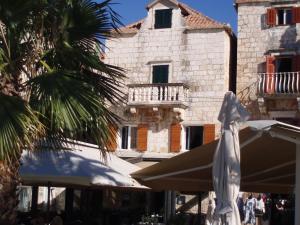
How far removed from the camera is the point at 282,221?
55.5 feet

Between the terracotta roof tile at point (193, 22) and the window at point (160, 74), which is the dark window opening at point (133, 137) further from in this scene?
the terracotta roof tile at point (193, 22)

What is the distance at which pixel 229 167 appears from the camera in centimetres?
834

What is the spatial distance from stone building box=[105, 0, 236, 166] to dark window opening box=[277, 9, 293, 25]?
7.26 feet

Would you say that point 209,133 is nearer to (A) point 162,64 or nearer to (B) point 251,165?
(A) point 162,64

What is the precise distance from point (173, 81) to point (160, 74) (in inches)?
30.7

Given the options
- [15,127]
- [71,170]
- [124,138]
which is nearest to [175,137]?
[124,138]

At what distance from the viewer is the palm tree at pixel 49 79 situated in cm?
816

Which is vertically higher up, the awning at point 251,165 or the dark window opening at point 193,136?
the dark window opening at point 193,136

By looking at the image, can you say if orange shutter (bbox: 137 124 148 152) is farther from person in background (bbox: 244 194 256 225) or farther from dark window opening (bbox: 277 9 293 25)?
dark window opening (bbox: 277 9 293 25)

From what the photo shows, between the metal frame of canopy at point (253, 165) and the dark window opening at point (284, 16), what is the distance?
43.7ft

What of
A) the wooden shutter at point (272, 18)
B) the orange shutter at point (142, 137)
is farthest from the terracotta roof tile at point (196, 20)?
the orange shutter at point (142, 137)

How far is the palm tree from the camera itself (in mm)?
8164

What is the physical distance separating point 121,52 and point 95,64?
61.3 feet

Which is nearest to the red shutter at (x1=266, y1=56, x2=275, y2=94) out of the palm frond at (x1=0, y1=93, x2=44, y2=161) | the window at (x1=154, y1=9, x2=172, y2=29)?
the window at (x1=154, y1=9, x2=172, y2=29)
